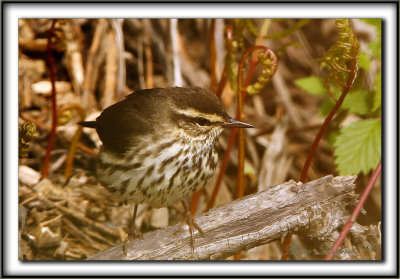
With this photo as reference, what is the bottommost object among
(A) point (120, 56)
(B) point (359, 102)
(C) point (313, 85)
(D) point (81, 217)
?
(D) point (81, 217)

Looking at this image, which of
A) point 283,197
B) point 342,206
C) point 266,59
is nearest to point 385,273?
point 342,206

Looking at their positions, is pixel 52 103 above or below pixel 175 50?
below

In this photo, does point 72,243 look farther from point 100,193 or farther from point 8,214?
point 8,214

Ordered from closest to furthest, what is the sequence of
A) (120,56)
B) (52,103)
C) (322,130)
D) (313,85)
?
(322,130)
(52,103)
(313,85)
(120,56)

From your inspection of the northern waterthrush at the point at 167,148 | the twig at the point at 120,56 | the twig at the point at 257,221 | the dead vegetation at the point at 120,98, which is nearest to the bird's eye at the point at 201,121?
the northern waterthrush at the point at 167,148

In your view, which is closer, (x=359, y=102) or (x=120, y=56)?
(x=359, y=102)

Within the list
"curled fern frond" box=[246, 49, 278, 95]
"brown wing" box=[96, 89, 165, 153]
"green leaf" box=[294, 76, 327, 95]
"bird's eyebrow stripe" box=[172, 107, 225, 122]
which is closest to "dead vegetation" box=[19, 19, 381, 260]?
"green leaf" box=[294, 76, 327, 95]

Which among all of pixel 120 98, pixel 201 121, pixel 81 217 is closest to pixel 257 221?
pixel 201 121

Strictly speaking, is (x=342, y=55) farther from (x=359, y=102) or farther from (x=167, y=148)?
(x=167, y=148)
